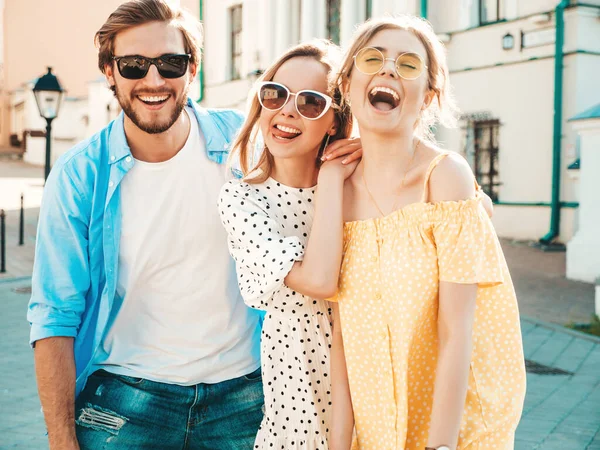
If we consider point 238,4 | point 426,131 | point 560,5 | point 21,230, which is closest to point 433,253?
A: point 426,131

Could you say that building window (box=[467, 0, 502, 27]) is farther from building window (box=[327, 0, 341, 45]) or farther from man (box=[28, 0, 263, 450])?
man (box=[28, 0, 263, 450])

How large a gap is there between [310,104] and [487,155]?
14.9 m

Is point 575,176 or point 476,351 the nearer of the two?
point 476,351

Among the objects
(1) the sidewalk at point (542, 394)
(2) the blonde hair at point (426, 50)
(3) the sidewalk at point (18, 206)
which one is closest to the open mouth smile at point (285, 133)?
(2) the blonde hair at point (426, 50)

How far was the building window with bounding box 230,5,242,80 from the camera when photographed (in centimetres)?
2638

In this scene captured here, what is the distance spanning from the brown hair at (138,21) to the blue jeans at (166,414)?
1168mm

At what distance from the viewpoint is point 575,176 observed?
A: 42.5 feet

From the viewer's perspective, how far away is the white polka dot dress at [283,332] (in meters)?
2.44

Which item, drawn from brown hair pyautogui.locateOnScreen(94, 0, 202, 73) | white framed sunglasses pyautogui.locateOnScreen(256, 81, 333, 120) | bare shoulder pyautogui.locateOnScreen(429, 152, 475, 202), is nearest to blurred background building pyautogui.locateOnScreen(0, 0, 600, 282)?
brown hair pyautogui.locateOnScreen(94, 0, 202, 73)

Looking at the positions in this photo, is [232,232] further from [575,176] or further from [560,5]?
[560,5]

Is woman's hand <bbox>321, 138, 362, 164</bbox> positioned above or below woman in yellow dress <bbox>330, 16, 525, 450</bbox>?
above

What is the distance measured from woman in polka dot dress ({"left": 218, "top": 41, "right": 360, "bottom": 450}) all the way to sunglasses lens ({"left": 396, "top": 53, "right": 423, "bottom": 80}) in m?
0.27

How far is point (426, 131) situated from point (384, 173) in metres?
0.30

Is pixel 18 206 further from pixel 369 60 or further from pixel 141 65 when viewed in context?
pixel 369 60
